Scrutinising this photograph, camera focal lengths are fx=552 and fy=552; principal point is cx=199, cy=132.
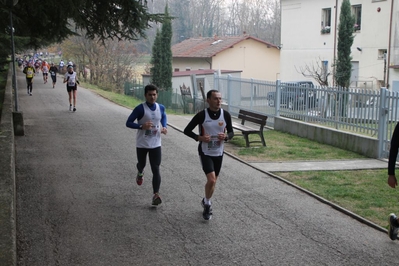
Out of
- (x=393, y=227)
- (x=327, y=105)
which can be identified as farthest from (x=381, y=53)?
(x=393, y=227)

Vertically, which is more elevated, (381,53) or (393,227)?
(381,53)

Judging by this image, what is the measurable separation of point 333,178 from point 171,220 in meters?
4.24

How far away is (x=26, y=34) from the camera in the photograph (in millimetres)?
17719

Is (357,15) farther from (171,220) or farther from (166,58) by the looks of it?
(171,220)

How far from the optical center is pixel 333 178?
409 inches

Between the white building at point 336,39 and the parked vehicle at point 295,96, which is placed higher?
the white building at point 336,39

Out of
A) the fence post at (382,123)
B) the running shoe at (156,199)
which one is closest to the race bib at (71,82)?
the fence post at (382,123)

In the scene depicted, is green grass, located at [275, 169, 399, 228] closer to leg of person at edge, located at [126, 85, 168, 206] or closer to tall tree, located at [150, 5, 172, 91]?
leg of person at edge, located at [126, 85, 168, 206]

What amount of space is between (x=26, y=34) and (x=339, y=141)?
409 inches

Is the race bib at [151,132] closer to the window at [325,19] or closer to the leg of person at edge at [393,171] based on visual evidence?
the leg of person at edge at [393,171]

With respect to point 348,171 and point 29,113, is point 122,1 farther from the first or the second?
point 29,113

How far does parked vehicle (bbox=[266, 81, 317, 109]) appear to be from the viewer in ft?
53.4

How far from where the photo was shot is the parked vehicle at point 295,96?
16266mm

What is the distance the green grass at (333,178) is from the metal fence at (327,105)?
2.36 ft
